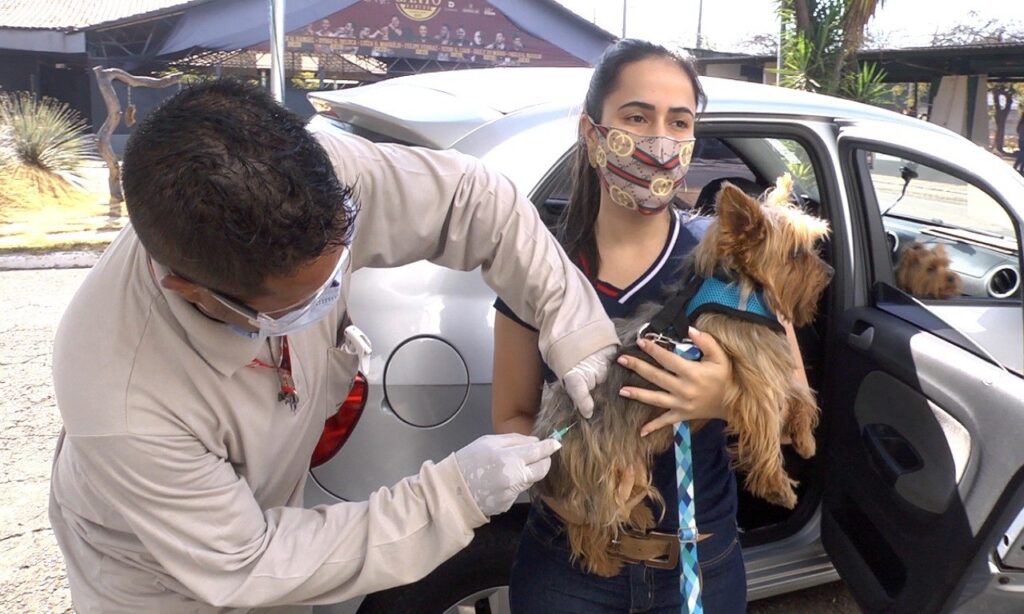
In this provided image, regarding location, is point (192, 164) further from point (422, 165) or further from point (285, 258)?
point (422, 165)

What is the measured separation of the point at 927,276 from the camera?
355 cm

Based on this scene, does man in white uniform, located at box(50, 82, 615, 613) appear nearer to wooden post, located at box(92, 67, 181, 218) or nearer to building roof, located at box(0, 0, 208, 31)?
wooden post, located at box(92, 67, 181, 218)

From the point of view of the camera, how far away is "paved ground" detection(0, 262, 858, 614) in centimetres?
376

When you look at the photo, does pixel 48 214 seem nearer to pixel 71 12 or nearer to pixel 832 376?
pixel 71 12

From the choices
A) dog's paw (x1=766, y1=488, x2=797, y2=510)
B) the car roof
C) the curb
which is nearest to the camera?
dog's paw (x1=766, y1=488, x2=797, y2=510)

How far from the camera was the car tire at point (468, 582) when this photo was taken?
2.66 metres

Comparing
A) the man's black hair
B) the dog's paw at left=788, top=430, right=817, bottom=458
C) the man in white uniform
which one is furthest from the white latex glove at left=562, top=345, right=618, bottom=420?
the dog's paw at left=788, top=430, right=817, bottom=458

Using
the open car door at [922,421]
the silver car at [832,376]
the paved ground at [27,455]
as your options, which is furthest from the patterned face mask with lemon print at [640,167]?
the paved ground at [27,455]

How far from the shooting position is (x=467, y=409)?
8.43ft

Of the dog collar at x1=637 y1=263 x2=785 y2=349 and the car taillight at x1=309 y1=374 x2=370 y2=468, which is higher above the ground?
the dog collar at x1=637 y1=263 x2=785 y2=349

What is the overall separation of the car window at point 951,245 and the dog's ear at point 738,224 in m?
1.30

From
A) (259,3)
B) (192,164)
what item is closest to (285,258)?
(192,164)

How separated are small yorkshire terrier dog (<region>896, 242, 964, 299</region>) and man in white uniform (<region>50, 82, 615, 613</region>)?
7.44 feet

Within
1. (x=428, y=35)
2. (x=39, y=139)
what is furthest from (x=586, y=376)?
(x=428, y=35)
